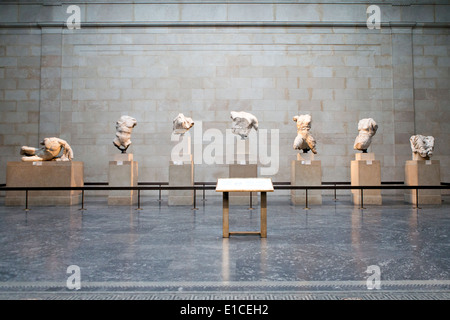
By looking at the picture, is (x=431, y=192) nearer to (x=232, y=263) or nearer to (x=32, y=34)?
(x=232, y=263)

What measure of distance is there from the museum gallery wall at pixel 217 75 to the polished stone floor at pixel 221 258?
6600 mm

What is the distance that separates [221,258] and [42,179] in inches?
335

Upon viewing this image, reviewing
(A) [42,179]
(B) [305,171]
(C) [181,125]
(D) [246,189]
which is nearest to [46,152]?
(A) [42,179]

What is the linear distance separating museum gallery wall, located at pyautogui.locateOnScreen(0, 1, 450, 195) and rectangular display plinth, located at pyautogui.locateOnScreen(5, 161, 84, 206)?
3072mm

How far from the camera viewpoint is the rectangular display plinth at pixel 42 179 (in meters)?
10.2

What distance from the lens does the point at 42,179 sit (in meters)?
10.3

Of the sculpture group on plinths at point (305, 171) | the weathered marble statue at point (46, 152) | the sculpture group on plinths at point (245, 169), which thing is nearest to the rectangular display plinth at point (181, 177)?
the sculpture group on plinths at point (245, 169)

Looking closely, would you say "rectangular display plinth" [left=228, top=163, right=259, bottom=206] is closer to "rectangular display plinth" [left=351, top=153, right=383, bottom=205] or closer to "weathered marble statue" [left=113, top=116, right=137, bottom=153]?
"rectangular display plinth" [left=351, top=153, right=383, bottom=205]

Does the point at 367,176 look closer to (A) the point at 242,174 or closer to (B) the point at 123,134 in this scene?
(A) the point at 242,174

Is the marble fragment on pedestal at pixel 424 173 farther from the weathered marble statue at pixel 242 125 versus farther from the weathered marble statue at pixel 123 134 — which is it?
the weathered marble statue at pixel 123 134

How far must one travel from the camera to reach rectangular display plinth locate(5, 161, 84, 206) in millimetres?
10250
